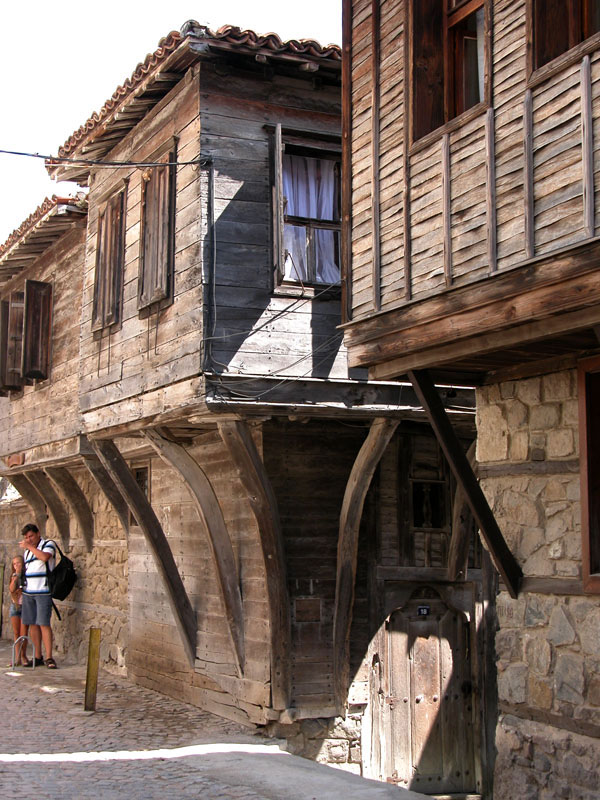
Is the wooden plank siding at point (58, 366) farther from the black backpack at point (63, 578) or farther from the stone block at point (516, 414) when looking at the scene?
the stone block at point (516, 414)

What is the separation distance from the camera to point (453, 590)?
10852mm

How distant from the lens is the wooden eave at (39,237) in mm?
13398

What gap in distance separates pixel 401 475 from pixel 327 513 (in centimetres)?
99

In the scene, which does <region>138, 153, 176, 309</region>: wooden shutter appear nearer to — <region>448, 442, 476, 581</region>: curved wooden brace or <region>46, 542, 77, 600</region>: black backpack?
<region>448, 442, 476, 581</region>: curved wooden brace

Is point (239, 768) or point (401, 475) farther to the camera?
point (401, 475)

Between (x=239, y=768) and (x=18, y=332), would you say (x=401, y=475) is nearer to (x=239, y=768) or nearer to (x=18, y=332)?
(x=239, y=768)

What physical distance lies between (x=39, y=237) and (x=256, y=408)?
7247 mm

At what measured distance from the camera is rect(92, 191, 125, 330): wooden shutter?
11.1 metres

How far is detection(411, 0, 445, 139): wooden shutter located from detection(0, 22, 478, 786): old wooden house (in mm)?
2530

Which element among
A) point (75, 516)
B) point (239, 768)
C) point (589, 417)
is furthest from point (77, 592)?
point (589, 417)

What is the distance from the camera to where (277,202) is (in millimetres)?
9250

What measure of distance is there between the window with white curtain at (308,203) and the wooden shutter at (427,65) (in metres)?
2.62

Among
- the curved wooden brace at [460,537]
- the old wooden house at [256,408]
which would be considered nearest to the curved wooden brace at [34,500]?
the old wooden house at [256,408]

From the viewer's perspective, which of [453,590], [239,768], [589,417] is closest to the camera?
[589,417]
